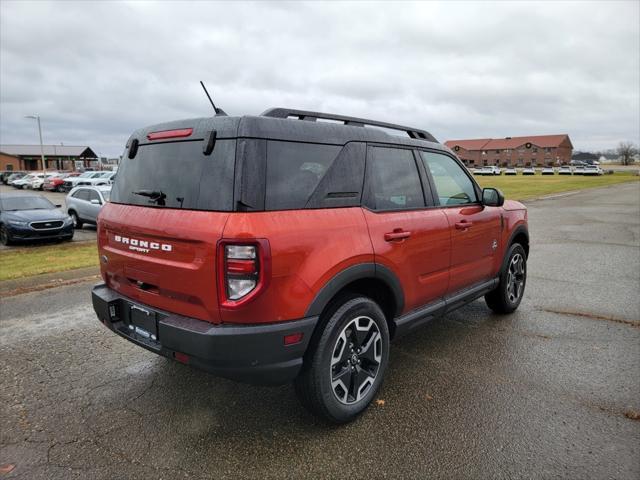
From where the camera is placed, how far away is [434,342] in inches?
173

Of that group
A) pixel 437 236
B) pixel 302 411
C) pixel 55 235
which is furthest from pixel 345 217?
pixel 55 235

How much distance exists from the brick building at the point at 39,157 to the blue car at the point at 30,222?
7552cm

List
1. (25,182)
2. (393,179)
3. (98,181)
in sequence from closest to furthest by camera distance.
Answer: (393,179)
(98,181)
(25,182)

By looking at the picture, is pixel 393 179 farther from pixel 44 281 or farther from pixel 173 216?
pixel 44 281

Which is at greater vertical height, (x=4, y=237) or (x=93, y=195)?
(x=93, y=195)

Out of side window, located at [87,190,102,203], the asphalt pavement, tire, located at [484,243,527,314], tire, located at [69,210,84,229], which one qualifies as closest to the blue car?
side window, located at [87,190,102,203]

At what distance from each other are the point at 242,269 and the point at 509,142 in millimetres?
126222

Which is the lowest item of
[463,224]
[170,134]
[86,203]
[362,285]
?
[86,203]

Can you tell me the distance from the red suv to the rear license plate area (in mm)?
14

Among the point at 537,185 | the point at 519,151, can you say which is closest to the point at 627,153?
the point at 519,151

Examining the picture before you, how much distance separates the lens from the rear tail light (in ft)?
7.80

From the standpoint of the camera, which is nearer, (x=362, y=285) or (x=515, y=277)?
(x=362, y=285)

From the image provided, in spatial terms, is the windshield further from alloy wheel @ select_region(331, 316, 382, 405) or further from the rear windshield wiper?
alloy wheel @ select_region(331, 316, 382, 405)

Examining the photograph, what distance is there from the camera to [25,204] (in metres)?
12.9
